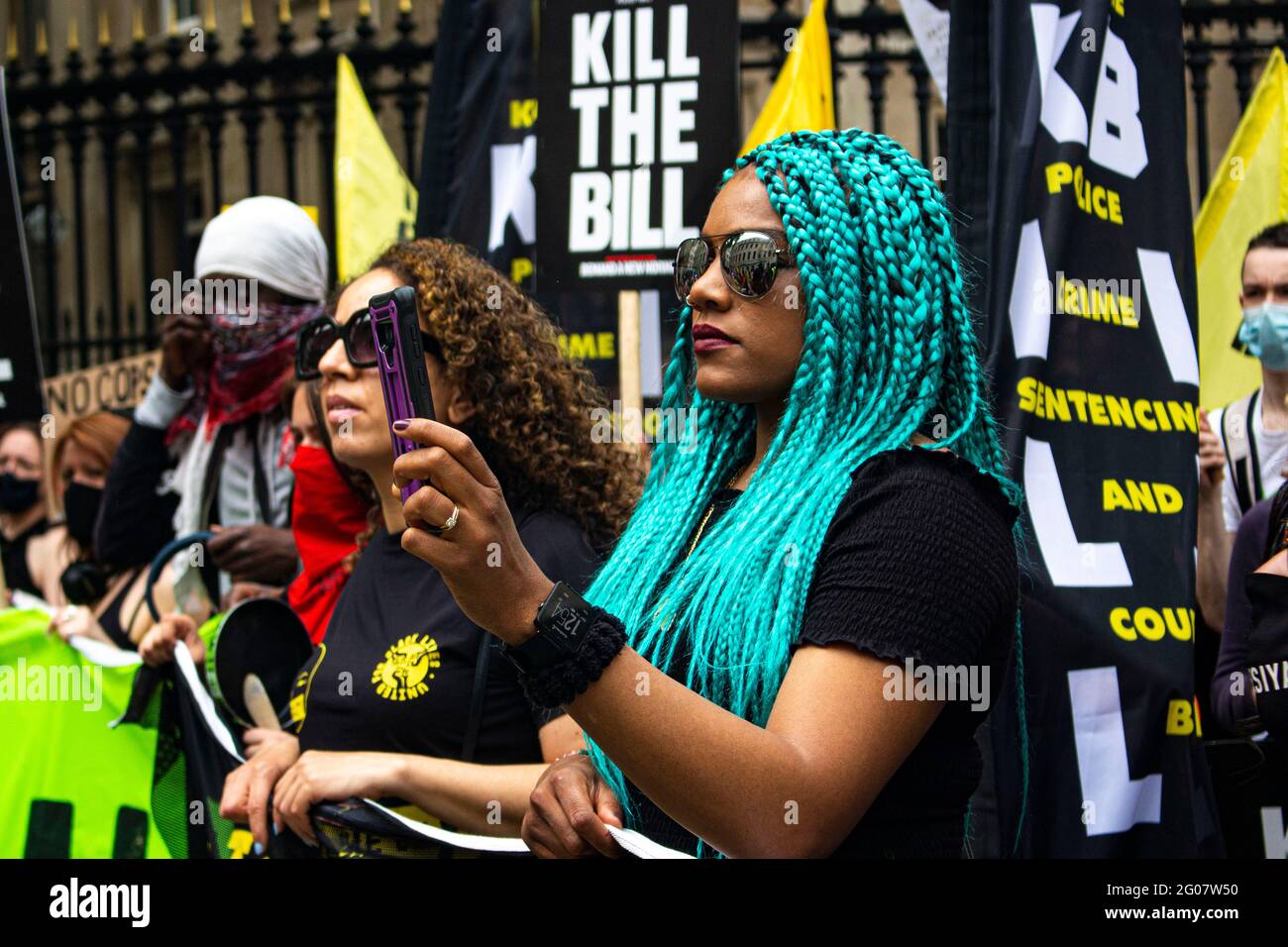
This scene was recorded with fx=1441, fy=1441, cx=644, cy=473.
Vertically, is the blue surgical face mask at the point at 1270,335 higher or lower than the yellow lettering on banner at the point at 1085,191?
lower

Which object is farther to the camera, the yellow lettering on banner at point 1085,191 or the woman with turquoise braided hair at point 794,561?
the yellow lettering on banner at point 1085,191

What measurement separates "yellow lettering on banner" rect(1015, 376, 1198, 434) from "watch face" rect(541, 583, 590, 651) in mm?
2139

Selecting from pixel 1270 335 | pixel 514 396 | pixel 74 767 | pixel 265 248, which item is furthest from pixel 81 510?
pixel 1270 335

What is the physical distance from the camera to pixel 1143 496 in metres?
3.44

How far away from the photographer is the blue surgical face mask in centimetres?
416

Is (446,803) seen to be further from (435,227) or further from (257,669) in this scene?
(435,227)

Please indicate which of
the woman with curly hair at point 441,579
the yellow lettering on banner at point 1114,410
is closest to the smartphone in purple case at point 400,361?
the woman with curly hair at point 441,579

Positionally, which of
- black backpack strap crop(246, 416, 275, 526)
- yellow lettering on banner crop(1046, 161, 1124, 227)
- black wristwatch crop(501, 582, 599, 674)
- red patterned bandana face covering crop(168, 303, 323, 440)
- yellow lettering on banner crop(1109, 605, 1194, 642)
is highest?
yellow lettering on banner crop(1046, 161, 1124, 227)

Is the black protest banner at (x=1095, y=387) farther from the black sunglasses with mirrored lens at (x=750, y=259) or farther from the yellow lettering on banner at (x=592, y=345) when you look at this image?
the yellow lettering on banner at (x=592, y=345)

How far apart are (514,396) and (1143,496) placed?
1558mm

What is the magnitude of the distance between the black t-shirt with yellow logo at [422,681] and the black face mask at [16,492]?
12.7 ft

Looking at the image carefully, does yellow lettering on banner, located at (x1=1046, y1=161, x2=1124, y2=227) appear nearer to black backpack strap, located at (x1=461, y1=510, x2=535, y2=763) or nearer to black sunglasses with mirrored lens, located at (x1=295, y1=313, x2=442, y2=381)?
black sunglasses with mirrored lens, located at (x1=295, y1=313, x2=442, y2=381)

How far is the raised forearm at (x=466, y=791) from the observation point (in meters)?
2.46

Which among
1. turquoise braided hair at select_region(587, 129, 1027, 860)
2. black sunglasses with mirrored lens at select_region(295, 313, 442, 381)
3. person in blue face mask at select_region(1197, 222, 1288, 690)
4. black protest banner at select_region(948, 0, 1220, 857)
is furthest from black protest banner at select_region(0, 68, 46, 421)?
person in blue face mask at select_region(1197, 222, 1288, 690)
